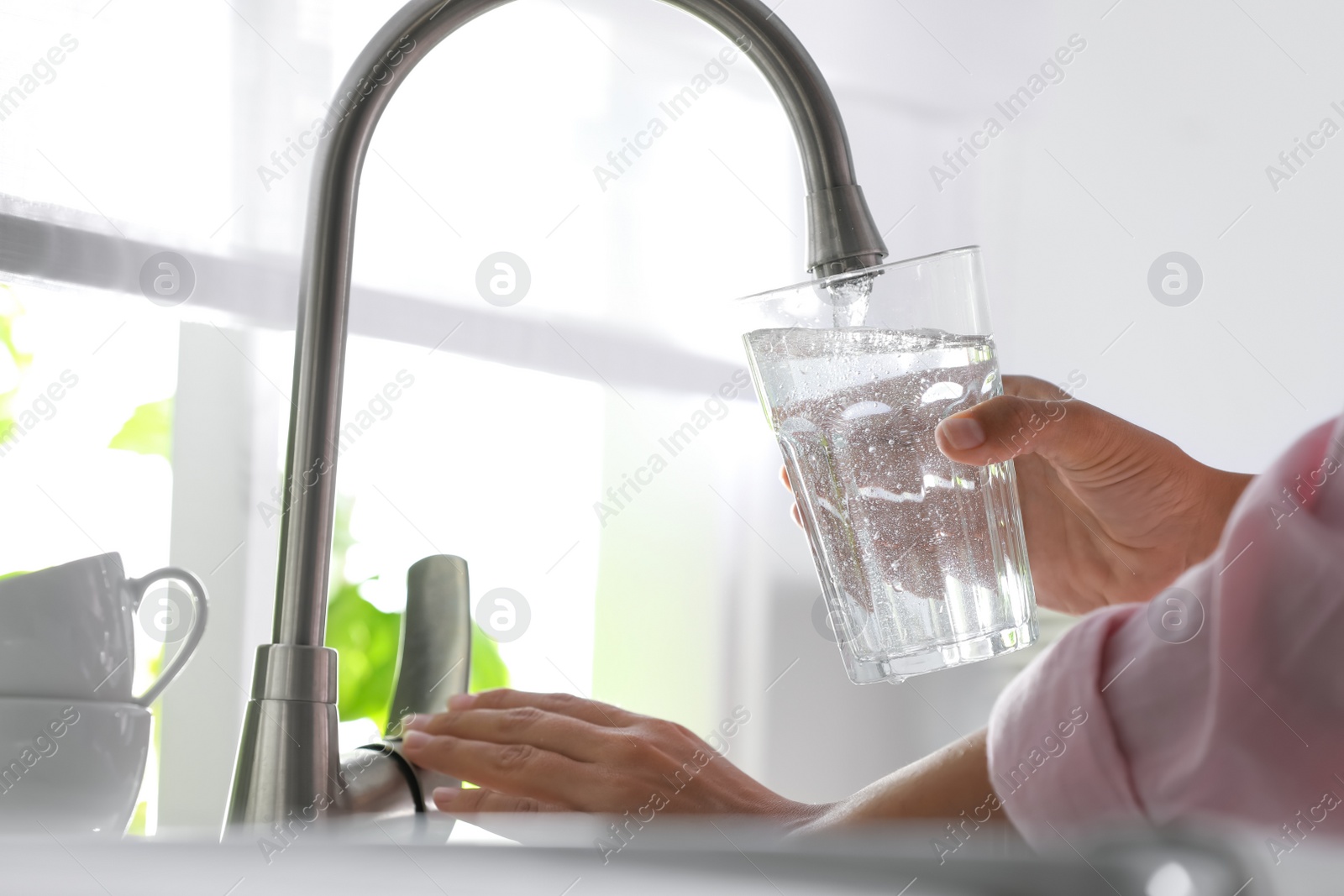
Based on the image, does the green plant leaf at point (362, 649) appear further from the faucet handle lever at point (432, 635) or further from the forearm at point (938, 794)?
the forearm at point (938, 794)

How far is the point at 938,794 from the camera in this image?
1.65 ft

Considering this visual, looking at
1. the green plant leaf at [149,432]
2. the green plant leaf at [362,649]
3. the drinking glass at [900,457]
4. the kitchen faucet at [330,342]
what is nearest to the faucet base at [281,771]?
the kitchen faucet at [330,342]

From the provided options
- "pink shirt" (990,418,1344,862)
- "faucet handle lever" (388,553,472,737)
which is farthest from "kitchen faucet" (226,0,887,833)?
"pink shirt" (990,418,1344,862)

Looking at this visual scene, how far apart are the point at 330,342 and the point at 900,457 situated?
294 millimetres

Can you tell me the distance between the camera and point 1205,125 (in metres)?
1.38

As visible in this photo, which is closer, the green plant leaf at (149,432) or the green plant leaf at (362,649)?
the green plant leaf at (149,432)

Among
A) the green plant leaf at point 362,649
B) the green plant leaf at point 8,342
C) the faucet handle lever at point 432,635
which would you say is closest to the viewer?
the faucet handle lever at point 432,635

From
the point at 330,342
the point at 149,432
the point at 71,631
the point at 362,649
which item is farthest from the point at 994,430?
the point at 362,649

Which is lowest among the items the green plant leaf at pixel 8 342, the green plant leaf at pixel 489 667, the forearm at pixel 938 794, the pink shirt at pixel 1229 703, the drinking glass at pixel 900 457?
the green plant leaf at pixel 489 667

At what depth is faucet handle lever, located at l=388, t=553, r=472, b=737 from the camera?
0.65 meters

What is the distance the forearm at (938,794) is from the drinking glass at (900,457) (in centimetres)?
5

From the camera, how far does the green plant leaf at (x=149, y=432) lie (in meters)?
1.05

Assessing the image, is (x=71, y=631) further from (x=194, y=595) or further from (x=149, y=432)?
(x=149, y=432)

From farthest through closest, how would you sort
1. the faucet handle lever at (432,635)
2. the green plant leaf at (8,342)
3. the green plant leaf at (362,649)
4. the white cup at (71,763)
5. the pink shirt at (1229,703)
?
the green plant leaf at (362,649)
the green plant leaf at (8,342)
the faucet handle lever at (432,635)
the white cup at (71,763)
the pink shirt at (1229,703)
